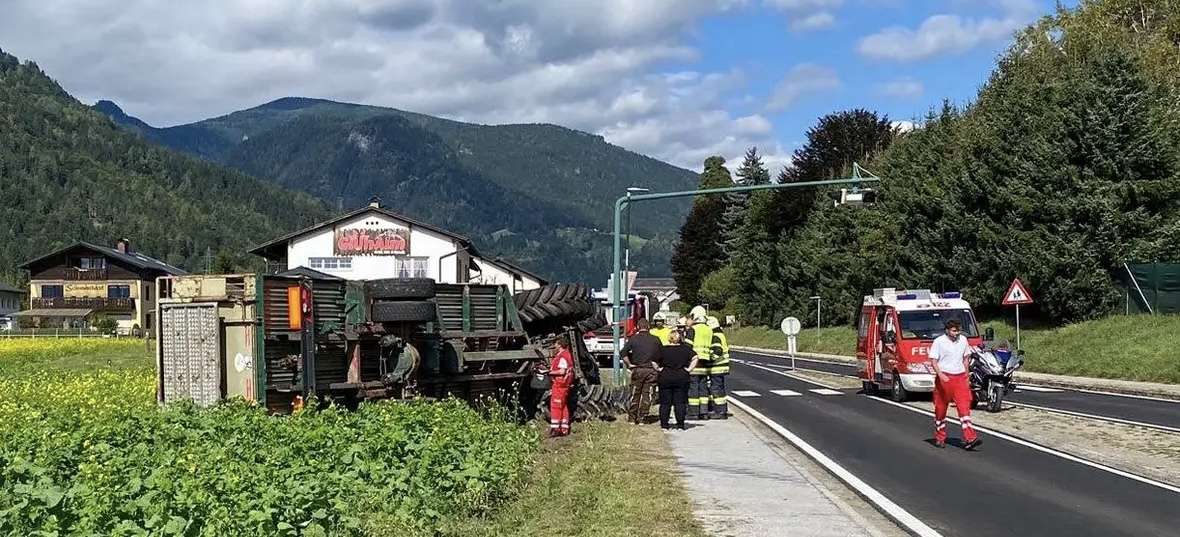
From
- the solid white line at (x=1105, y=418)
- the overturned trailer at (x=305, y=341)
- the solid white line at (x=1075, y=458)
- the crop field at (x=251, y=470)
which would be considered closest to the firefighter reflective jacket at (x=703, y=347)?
the overturned trailer at (x=305, y=341)

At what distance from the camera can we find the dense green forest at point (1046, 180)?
120 feet

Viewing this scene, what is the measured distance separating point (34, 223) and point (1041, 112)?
165 meters

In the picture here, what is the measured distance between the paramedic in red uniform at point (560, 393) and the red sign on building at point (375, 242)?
58.0 meters

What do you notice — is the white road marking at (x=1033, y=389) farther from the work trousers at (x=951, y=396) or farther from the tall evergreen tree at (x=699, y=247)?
the tall evergreen tree at (x=699, y=247)

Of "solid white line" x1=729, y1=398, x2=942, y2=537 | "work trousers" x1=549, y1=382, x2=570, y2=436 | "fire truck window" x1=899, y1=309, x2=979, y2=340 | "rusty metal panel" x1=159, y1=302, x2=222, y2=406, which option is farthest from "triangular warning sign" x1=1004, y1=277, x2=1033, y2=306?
"rusty metal panel" x1=159, y1=302, x2=222, y2=406

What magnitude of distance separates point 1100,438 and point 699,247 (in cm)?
8474

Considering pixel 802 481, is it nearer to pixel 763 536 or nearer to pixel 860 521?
pixel 860 521

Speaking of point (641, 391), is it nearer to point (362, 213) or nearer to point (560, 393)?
point (560, 393)

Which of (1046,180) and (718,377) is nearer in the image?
(718,377)

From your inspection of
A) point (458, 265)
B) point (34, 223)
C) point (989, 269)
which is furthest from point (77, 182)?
point (989, 269)

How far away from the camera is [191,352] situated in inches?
608

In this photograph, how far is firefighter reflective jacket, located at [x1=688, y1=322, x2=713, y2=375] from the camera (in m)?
19.5

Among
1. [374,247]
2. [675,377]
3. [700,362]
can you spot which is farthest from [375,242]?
[675,377]

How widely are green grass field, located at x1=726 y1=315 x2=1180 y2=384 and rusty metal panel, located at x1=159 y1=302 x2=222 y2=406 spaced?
22.5 meters
